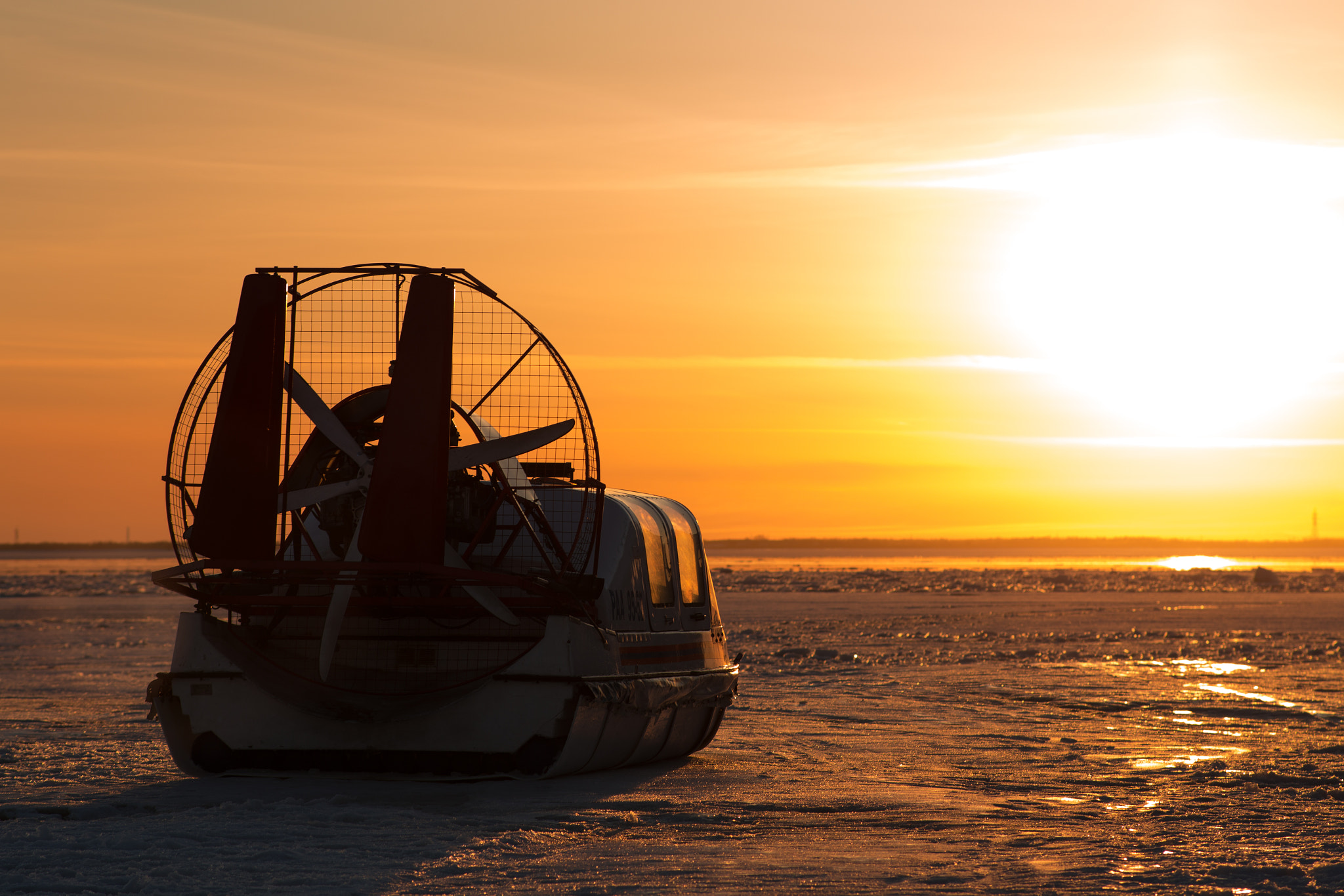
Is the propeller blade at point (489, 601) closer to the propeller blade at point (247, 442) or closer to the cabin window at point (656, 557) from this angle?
the propeller blade at point (247, 442)

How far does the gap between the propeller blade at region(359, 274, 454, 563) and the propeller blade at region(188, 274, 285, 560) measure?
3.44 feet

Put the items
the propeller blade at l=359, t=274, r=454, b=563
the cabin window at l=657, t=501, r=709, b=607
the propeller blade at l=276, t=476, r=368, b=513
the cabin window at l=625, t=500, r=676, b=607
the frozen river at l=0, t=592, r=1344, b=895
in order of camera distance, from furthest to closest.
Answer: the cabin window at l=657, t=501, r=709, b=607
the cabin window at l=625, t=500, r=676, b=607
the propeller blade at l=276, t=476, r=368, b=513
the propeller blade at l=359, t=274, r=454, b=563
the frozen river at l=0, t=592, r=1344, b=895

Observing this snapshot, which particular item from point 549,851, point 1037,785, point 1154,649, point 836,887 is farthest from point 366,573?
point 1154,649

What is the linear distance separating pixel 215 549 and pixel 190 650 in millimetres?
1063

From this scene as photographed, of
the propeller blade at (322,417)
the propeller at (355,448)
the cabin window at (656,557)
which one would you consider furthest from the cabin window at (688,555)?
the propeller blade at (322,417)

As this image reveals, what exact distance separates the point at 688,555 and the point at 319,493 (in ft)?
13.9

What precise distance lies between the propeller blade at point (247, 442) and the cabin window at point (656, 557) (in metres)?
3.43

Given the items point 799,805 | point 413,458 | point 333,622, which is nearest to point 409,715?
point 333,622

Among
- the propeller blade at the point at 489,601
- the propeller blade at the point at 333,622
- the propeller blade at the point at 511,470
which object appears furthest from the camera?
the propeller blade at the point at 511,470

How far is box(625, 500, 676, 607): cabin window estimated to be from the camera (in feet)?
43.1

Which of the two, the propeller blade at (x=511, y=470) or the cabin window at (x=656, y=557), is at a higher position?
the propeller blade at (x=511, y=470)

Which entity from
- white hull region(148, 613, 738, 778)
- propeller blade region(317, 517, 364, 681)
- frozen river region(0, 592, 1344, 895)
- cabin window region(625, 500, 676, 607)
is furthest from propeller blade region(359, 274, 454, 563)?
cabin window region(625, 500, 676, 607)

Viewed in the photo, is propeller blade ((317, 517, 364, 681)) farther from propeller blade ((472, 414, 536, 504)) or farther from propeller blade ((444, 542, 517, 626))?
propeller blade ((472, 414, 536, 504))

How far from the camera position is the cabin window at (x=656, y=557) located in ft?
43.1
